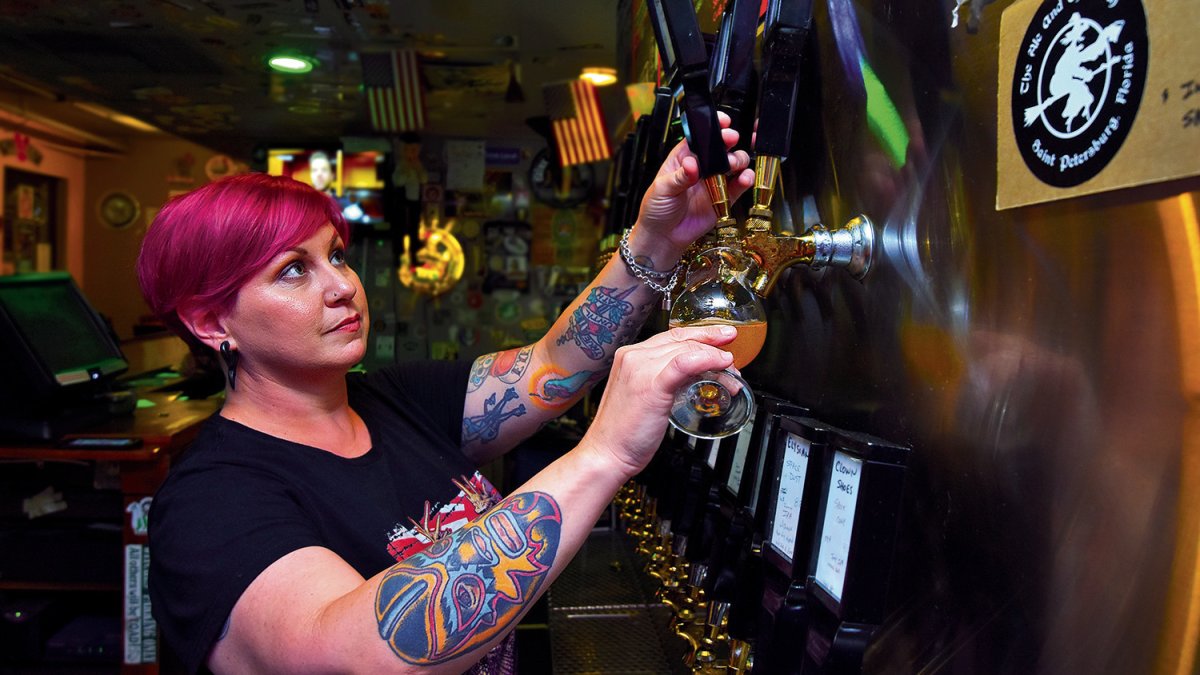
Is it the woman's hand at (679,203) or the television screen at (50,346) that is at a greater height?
the woman's hand at (679,203)

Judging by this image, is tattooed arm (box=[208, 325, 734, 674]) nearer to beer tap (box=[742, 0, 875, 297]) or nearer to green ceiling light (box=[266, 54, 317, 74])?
beer tap (box=[742, 0, 875, 297])

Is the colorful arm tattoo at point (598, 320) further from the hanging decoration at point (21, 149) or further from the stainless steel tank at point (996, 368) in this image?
the hanging decoration at point (21, 149)

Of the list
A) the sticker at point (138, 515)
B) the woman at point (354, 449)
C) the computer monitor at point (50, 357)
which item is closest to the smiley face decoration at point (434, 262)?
the computer monitor at point (50, 357)

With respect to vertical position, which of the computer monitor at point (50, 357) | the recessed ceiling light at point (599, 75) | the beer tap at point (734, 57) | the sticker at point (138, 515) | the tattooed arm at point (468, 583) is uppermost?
the recessed ceiling light at point (599, 75)

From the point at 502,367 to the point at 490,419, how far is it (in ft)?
0.33

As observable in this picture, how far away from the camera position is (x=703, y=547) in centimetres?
112

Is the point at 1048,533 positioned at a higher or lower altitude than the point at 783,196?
lower

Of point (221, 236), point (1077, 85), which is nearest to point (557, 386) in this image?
point (221, 236)

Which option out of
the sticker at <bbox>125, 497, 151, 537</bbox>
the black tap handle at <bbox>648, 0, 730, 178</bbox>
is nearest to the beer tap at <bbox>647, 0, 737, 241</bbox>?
the black tap handle at <bbox>648, 0, 730, 178</bbox>

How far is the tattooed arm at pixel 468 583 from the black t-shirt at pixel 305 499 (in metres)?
0.09

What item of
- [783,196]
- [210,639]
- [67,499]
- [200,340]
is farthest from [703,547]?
[67,499]

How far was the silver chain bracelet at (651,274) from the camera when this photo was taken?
4.11 ft

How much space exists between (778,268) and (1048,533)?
0.39 metres

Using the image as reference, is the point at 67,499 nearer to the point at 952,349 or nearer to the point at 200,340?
the point at 200,340
